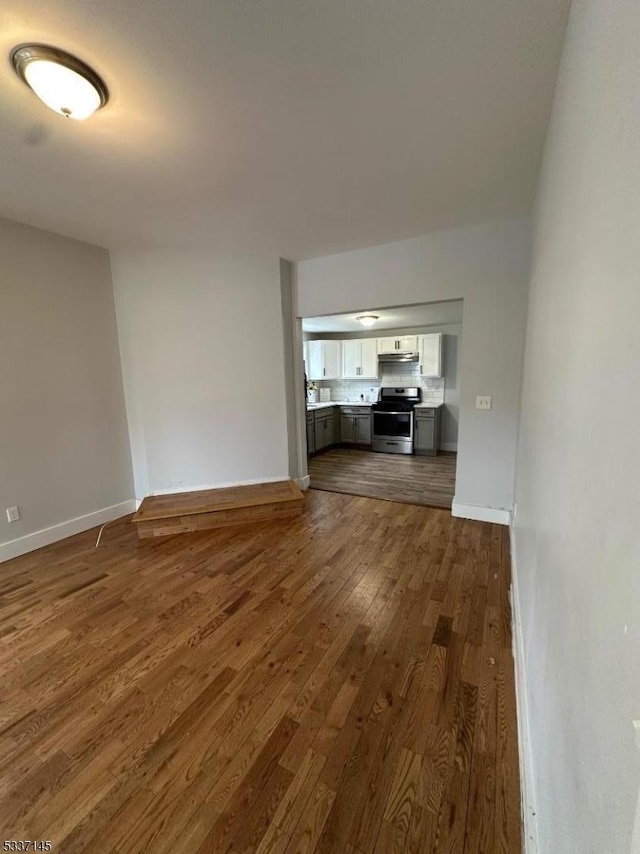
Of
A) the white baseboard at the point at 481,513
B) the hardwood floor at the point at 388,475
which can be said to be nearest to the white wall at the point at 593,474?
the white baseboard at the point at 481,513

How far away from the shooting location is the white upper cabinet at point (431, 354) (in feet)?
19.1

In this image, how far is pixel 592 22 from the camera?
2.82 ft

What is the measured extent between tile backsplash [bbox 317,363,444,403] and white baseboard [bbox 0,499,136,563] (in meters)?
4.59

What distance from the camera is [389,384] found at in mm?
6656

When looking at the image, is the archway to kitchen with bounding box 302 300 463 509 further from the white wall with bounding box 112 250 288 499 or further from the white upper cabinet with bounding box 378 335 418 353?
the white wall with bounding box 112 250 288 499

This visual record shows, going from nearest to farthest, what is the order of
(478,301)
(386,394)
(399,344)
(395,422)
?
(478,301) < (395,422) < (399,344) < (386,394)

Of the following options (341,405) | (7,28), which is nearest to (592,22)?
(7,28)

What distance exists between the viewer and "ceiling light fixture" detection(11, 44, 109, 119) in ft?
4.34

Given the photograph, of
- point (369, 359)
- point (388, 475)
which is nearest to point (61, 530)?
point (388, 475)

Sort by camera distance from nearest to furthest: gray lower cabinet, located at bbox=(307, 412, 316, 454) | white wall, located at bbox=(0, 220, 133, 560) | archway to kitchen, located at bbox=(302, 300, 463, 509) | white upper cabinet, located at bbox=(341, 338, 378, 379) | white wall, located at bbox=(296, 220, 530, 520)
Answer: white wall, located at bbox=(0, 220, 133, 560), white wall, located at bbox=(296, 220, 530, 520), archway to kitchen, located at bbox=(302, 300, 463, 509), gray lower cabinet, located at bbox=(307, 412, 316, 454), white upper cabinet, located at bbox=(341, 338, 378, 379)

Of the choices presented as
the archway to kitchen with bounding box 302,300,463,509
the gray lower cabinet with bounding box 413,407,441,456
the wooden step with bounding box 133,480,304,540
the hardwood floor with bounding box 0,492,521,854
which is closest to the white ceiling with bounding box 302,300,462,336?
the archway to kitchen with bounding box 302,300,463,509

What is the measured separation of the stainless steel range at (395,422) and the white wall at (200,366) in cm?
274

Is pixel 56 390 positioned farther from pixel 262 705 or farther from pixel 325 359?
pixel 325 359

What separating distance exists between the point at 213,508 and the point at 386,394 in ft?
13.5
